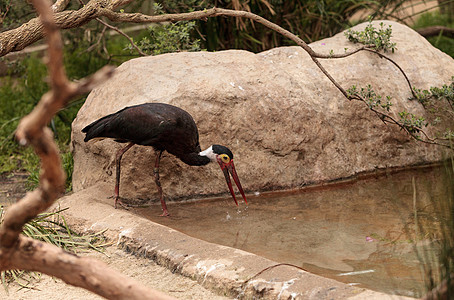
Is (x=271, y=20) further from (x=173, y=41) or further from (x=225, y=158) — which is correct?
(x=225, y=158)

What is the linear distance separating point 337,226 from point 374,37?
231 cm

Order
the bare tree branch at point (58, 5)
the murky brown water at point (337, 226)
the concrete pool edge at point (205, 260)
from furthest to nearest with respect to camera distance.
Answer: the bare tree branch at point (58, 5) < the murky brown water at point (337, 226) < the concrete pool edge at point (205, 260)

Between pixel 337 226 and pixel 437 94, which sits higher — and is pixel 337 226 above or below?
below

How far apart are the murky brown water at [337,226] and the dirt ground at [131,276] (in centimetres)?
62

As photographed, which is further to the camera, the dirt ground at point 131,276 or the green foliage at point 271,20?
the green foliage at point 271,20

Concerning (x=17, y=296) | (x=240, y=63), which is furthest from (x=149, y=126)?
(x=17, y=296)

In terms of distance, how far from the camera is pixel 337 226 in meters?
4.61

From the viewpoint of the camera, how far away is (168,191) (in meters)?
5.44

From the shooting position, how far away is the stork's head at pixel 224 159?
5098 millimetres

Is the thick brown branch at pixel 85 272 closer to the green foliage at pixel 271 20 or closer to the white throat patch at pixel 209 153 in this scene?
the white throat patch at pixel 209 153

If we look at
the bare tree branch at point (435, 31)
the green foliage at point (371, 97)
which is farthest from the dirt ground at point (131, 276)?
the bare tree branch at point (435, 31)

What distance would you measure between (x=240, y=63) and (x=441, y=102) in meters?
1.93

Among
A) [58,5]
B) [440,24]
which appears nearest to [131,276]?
[58,5]

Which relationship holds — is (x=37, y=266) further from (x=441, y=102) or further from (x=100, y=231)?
(x=441, y=102)
